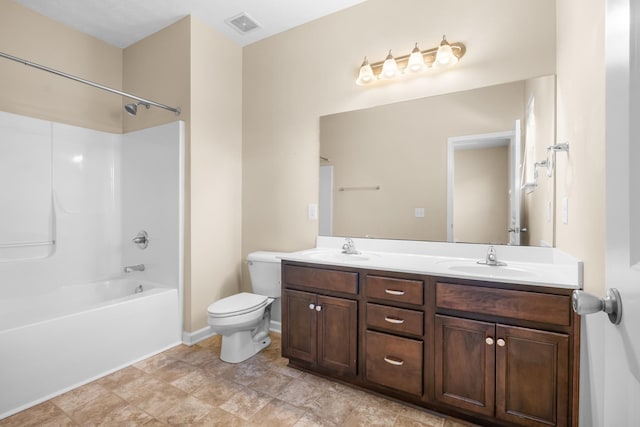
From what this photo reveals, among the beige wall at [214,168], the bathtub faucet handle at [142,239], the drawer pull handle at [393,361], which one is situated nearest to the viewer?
the drawer pull handle at [393,361]

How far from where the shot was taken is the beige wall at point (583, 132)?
112 cm

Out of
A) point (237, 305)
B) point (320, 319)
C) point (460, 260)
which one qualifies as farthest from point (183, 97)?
point (460, 260)

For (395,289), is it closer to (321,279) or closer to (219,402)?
(321,279)

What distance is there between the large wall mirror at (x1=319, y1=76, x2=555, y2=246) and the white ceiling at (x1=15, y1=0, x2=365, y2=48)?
0.88m

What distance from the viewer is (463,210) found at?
6.82ft

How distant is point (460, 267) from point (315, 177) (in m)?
1.34

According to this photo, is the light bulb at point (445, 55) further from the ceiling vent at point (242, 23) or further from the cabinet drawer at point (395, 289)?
the ceiling vent at point (242, 23)

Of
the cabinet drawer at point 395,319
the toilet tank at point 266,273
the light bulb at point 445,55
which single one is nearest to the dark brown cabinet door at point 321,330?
the cabinet drawer at point 395,319

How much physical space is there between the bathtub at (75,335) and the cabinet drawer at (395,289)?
1.73 m

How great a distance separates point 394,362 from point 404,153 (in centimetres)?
139

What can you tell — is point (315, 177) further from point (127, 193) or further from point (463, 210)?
point (127, 193)

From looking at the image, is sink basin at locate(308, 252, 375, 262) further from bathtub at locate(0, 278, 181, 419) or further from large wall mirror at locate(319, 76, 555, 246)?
bathtub at locate(0, 278, 181, 419)

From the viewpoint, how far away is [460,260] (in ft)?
6.59

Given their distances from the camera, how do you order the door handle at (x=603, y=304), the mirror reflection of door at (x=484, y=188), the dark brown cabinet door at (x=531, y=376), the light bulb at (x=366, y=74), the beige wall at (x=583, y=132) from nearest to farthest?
the door handle at (x=603, y=304) → the beige wall at (x=583, y=132) → the dark brown cabinet door at (x=531, y=376) → the mirror reflection of door at (x=484, y=188) → the light bulb at (x=366, y=74)
